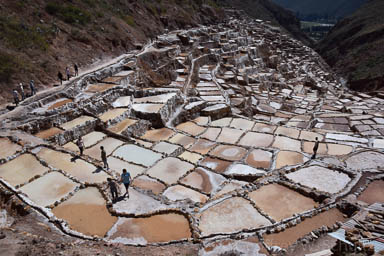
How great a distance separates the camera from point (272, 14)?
84812mm

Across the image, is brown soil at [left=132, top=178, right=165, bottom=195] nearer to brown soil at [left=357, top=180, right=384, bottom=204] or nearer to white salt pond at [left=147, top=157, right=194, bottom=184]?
white salt pond at [left=147, top=157, right=194, bottom=184]

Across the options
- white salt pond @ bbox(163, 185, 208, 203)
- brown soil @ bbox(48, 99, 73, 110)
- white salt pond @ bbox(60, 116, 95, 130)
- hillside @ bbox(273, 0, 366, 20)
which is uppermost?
hillside @ bbox(273, 0, 366, 20)

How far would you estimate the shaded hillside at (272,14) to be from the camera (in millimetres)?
75400

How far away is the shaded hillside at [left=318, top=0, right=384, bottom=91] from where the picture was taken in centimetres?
4288

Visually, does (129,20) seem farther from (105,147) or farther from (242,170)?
(242,170)

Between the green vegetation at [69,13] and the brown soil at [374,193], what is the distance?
24854 millimetres

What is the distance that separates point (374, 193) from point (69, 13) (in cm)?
2597

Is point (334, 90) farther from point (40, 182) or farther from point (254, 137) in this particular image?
point (40, 182)

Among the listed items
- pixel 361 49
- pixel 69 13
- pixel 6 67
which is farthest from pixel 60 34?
pixel 361 49

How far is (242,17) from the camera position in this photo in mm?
62469

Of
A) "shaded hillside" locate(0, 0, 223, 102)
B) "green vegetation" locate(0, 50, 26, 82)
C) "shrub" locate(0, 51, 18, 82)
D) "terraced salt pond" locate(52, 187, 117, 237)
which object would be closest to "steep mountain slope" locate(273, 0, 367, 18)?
"shaded hillside" locate(0, 0, 223, 102)

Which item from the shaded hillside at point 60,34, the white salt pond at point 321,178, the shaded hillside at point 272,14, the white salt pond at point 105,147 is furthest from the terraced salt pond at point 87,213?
the shaded hillside at point 272,14

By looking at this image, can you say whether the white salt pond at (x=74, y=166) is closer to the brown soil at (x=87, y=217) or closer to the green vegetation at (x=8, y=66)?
the brown soil at (x=87, y=217)

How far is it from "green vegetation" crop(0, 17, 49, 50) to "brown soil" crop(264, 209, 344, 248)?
1931 cm
